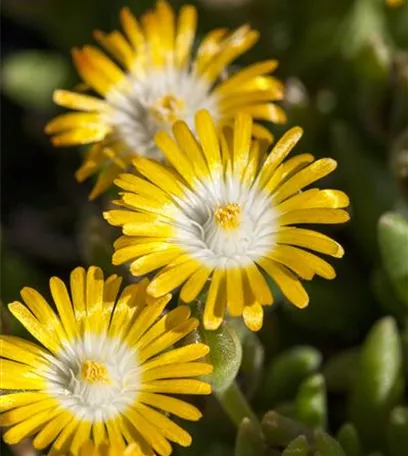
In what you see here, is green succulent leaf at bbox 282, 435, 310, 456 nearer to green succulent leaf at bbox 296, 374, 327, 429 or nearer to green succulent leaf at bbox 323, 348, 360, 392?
green succulent leaf at bbox 296, 374, 327, 429

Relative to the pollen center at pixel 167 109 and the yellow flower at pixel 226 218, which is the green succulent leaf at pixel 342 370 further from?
the pollen center at pixel 167 109

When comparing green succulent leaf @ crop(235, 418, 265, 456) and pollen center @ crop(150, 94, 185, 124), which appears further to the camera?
pollen center @ crop(150, 94, 185, 124)

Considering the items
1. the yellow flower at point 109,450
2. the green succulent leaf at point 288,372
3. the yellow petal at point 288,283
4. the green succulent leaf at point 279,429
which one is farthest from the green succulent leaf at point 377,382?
the yellow flower at point 109,450

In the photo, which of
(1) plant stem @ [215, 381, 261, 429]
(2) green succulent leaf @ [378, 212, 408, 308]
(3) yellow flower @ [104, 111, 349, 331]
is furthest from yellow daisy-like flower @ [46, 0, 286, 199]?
(1) plant stem @ [215, 381, 261, 429]

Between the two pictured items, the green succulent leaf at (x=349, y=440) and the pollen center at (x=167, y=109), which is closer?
the green succulent leaf at (x=349, y=440)

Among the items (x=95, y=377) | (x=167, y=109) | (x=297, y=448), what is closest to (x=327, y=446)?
(x=297, y=448)

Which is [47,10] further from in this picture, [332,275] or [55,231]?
[332,275]

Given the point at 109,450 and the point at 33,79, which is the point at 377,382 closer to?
the point at 109,450
